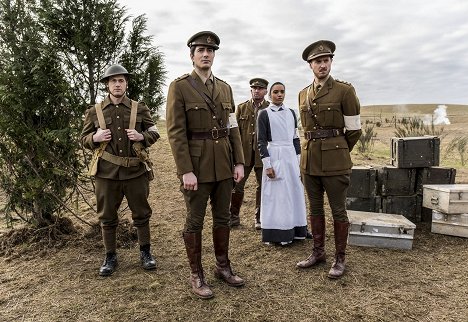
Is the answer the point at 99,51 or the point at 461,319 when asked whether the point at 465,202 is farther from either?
the point at 99,51

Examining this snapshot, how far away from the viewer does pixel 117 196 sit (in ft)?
13.6

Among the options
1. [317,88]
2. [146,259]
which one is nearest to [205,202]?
[146,259]

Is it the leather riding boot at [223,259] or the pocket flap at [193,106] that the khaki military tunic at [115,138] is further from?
the leather riding boot at [223,259]

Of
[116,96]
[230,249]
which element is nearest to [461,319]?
[230,249]

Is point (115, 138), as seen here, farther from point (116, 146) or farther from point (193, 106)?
point (193, 106)

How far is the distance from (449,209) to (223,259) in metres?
3.42

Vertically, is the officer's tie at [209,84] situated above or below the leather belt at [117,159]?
above

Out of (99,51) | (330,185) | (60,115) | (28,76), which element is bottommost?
(330,185)

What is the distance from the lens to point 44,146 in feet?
15.5

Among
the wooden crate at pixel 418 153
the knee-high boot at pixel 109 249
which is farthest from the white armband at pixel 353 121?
the knee-high boot at pixel 109 249

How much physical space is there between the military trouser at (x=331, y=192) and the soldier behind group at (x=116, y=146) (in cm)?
185

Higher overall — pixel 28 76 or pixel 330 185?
pixel 28 76

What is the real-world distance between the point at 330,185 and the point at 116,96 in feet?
8.19

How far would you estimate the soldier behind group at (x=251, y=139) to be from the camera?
594cm
